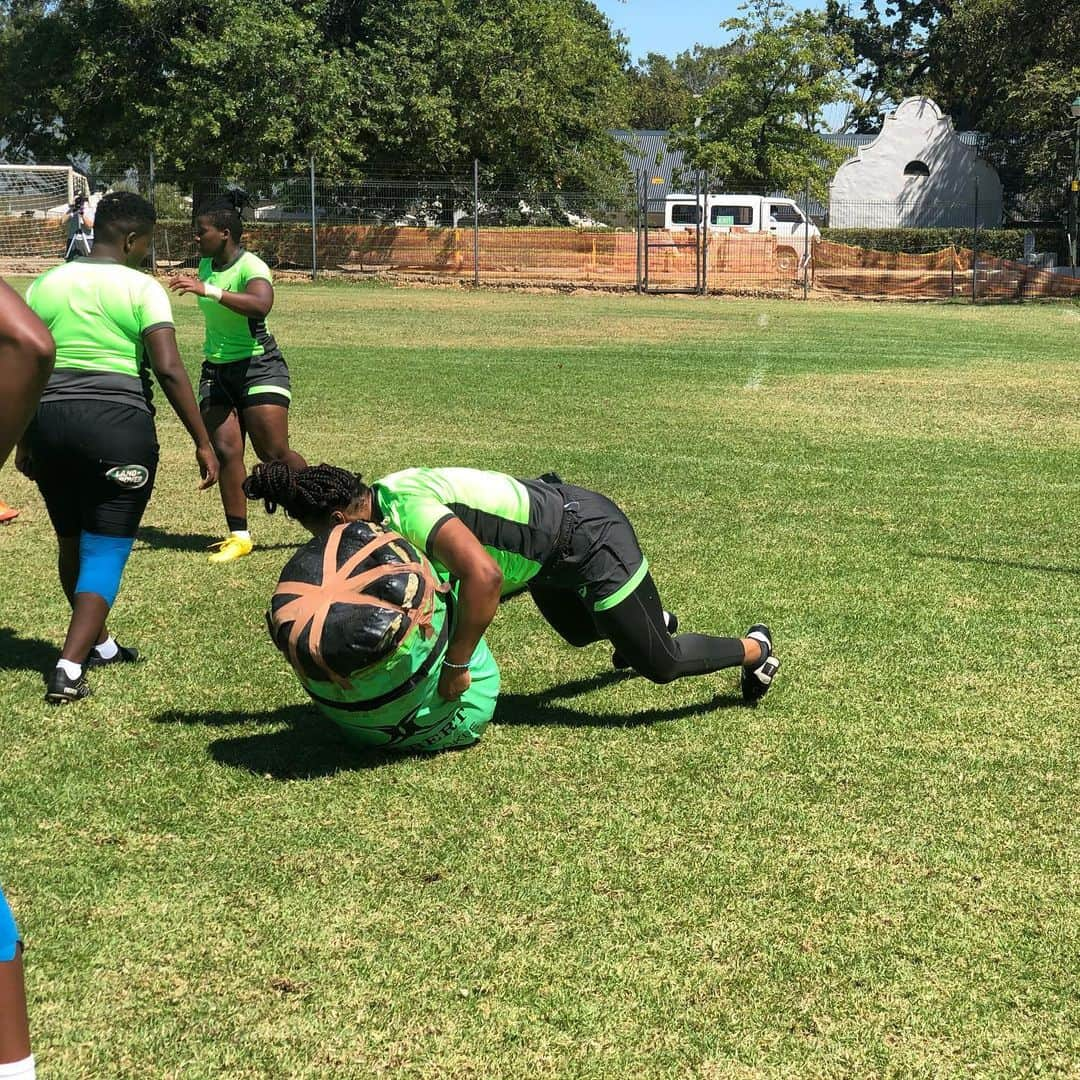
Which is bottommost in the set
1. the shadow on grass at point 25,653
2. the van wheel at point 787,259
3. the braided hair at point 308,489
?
the shadow on grass at point 25,653

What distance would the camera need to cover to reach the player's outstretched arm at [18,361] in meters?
2.21

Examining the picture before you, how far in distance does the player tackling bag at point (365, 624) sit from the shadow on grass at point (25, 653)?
221 centimetres

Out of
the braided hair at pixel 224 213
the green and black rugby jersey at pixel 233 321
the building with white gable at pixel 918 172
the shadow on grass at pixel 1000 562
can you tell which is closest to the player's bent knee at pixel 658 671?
the shadow on grass at pixel 1000 562

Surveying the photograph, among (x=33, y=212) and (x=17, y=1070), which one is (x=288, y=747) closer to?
(x=17, y=1070)

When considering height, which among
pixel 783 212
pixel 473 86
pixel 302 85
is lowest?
pixel 783 212

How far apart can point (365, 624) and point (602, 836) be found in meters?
1.06

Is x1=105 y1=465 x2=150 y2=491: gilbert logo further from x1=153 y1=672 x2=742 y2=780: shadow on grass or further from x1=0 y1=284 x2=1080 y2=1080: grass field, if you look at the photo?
x1=153 y1=672 x2=742 y2=780: shadow on grass

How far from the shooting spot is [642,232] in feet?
113

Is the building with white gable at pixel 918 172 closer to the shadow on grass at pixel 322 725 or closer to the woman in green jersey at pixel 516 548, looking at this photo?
the shadow on grass at pixel 322 725

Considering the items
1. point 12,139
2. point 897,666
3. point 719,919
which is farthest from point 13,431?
point 12,139

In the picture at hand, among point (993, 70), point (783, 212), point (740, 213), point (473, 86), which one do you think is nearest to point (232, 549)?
point (473, 86)

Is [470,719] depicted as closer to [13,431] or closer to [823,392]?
[13,431]

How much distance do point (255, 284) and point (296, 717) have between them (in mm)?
3695

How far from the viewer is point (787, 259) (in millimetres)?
36000
